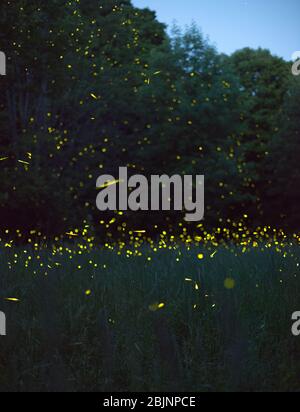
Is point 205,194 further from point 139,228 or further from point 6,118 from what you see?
point 6,118

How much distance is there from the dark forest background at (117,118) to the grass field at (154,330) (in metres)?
7.90

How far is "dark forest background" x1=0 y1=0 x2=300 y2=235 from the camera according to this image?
16.0m

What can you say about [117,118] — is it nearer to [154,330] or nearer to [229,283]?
[229,283]

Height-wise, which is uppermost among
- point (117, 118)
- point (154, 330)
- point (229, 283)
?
point (117, 118)

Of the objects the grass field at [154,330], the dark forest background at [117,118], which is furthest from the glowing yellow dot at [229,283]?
the dark forest background at [117,118]

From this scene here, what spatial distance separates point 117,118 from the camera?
2609 centimetres

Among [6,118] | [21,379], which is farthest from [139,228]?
[21,379]

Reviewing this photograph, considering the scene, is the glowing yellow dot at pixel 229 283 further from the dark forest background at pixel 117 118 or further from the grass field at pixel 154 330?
the dark forest background at pixel 117 118

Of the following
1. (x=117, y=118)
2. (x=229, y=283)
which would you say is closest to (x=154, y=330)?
(x=229, y=283)

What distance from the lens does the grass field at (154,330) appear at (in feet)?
17.8

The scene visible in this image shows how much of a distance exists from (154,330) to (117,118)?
810 inches

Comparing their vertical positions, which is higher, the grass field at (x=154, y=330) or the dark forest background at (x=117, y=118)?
the dark forest background at (x=117, y=118)

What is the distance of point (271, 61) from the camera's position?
140 ft

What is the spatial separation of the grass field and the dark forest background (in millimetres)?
7897
